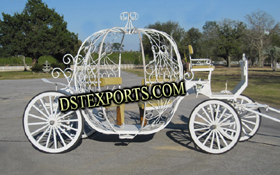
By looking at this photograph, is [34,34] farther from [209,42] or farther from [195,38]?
[209,42]

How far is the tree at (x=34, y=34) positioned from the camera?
43.1 m

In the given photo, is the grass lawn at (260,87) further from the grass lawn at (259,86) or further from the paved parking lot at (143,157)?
the paved parking lot at (143,157)

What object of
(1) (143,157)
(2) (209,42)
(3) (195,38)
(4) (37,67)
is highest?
(3) (195,38)

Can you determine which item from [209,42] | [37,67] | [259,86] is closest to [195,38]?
[209,42]

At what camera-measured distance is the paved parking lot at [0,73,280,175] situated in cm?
379

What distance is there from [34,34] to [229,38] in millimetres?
39198

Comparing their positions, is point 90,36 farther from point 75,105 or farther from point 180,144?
point 180,144

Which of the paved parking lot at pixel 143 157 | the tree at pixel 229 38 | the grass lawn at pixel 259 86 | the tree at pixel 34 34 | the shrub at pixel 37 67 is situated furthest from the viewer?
the tree at pixel 229 38

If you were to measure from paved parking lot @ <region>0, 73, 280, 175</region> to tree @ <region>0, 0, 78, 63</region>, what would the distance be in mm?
41101

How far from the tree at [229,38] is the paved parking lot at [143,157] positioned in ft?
154

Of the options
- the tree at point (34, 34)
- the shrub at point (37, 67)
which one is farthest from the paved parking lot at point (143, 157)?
the tree at point (34, 34)

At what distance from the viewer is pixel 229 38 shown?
50188 mm

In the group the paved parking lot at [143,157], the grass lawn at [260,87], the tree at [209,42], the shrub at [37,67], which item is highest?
the tree at [209,42]

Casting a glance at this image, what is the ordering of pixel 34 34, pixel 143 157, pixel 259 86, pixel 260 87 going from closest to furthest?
pixel 143 157 → pixel 260 87 → pixel 259 86 → pixel 34 34
